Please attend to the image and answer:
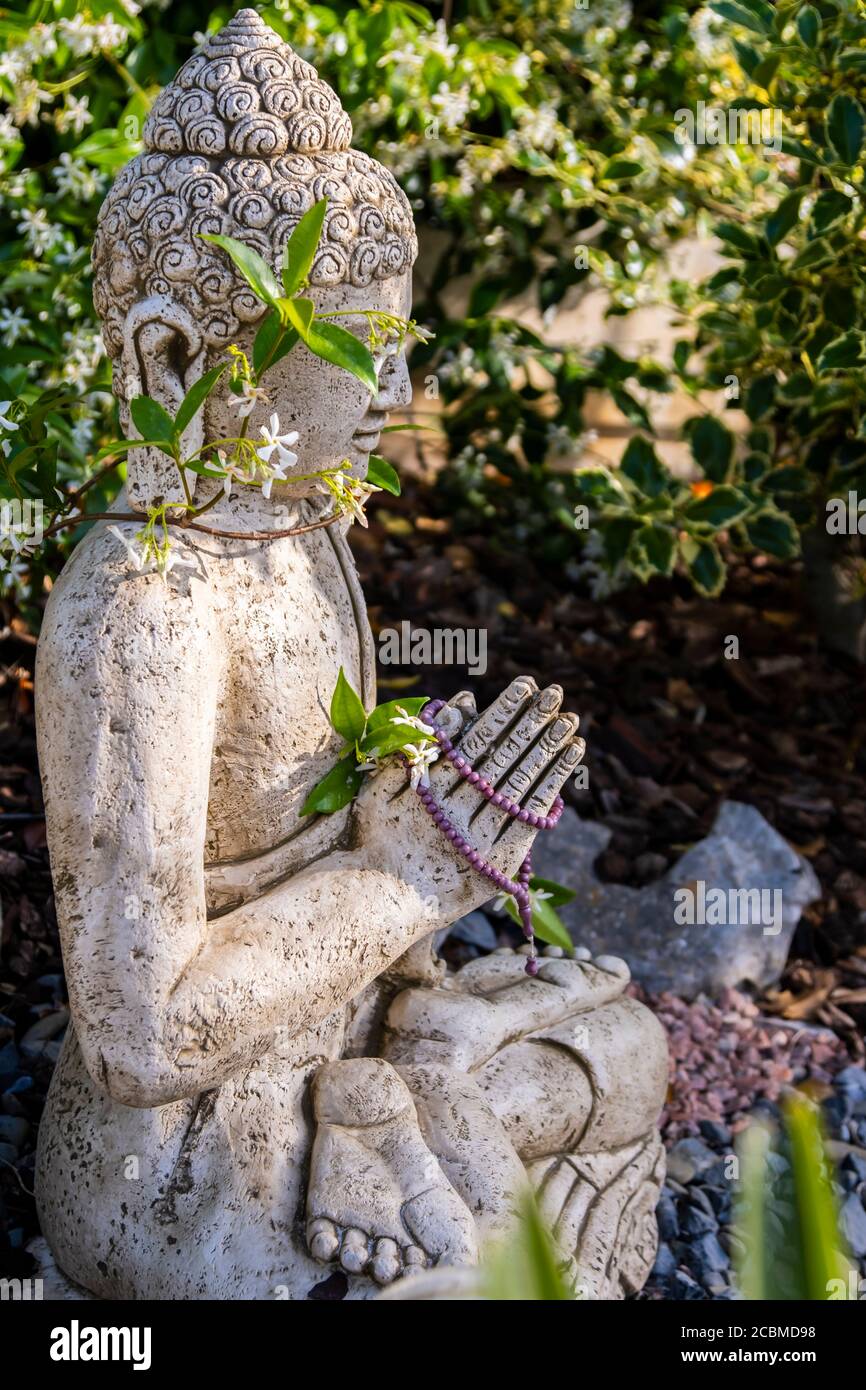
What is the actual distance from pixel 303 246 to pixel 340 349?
0.51ft

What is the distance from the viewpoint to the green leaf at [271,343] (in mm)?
2439

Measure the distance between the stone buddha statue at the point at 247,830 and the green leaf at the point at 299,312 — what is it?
5.3 inches

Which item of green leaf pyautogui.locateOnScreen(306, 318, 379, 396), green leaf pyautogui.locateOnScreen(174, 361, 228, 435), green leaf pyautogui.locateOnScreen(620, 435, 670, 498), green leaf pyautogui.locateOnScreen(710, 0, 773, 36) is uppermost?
green leaf pyautogui.locateOnScreen(710, 0, 773, 36)

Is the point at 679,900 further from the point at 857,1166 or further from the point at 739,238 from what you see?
the point at 739,238

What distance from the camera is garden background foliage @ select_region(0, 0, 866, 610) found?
4504 mm

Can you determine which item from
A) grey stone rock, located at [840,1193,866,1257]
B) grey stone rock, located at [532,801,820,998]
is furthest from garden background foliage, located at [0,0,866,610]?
grey stone rock, located at [840,1193,866,1257]

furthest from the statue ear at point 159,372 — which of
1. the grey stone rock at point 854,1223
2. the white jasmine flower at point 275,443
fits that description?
the grey stone rock at point 854,1223

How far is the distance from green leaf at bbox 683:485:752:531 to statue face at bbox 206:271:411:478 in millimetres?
2692

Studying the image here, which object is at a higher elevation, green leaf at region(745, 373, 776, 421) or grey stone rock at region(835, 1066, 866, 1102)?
green leaf at region(745, 373, 776, 421)

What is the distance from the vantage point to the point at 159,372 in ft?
8.44

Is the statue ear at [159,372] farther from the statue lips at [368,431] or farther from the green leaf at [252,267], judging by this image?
the statue lips at [368,431]

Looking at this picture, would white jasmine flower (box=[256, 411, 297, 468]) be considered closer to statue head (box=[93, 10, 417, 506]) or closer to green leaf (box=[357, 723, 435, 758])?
statue head (box=[93, 10, 417, 506])

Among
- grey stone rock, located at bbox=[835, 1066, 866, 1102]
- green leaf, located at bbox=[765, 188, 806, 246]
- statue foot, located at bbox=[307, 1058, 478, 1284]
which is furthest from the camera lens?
green leaf, located at bbox=[765, 188, 806, 246]

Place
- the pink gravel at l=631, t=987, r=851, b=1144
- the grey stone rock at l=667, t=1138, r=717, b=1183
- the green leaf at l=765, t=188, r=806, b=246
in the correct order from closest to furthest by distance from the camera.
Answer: the grey stone rock at l=667, t=1138, r=717, b=1183 < the pink gravel at l=631, t=987, r=851, b=1144 < the green leaf at l=765, t=188, r=806, b=246
